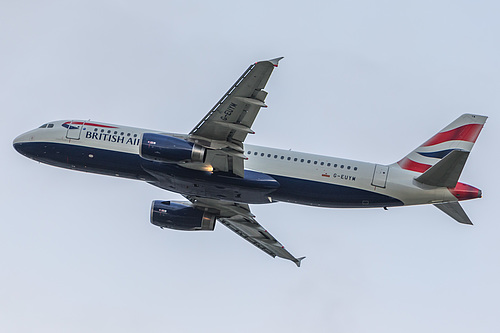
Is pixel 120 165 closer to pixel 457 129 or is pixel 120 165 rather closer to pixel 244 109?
pixel 244 109

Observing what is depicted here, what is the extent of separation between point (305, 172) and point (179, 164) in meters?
8.13

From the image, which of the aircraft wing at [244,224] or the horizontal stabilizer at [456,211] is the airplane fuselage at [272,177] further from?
the aircraft wing at [244,224]

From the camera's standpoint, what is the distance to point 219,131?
4622 centimetres

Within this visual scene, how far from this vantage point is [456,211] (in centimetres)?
4722

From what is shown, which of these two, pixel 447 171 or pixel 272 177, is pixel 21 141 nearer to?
pixel 272 177

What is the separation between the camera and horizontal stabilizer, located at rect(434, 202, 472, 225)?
47062 mm

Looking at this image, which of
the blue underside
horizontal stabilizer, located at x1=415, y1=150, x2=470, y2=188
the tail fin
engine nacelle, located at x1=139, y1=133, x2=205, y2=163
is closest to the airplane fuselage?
the blue underside

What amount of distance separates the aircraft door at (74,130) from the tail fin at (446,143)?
21.7m

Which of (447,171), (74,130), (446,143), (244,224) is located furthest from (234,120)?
(446,143)

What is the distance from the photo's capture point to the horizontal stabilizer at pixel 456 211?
47.1 m

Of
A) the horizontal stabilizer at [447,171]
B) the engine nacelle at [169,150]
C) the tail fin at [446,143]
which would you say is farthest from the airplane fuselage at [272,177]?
the engine nacelle at [169,150]

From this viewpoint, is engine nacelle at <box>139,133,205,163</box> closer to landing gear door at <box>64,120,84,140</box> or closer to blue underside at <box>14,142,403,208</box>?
blue underside at <box>14,142,403,208</box>

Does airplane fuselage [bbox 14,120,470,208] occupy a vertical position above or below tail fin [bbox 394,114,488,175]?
below

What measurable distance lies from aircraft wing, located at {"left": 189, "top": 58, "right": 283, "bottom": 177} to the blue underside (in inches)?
44.6
